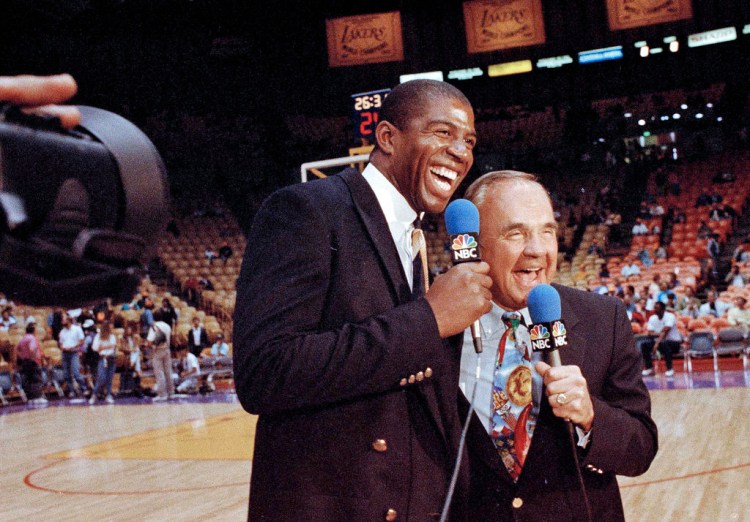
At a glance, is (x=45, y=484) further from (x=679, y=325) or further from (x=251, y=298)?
(x=679, y=325)

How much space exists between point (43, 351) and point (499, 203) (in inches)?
556

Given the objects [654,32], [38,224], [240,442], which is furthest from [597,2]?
[38,224]

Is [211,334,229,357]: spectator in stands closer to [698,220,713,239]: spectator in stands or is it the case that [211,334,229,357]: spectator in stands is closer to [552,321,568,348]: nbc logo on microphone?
[698,220,713,239]: spectator in stands

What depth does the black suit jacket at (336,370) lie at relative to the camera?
1377 millimetres

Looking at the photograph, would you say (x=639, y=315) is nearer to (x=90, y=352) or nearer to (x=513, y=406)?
(x=90, y=352)

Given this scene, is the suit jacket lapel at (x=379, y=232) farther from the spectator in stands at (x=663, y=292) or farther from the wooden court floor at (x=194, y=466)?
the spectator in stands at (x=663, y=292)

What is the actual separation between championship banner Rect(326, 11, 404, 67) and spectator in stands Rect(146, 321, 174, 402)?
7680mm

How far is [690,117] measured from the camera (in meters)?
24.7

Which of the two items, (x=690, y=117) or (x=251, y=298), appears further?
(x=690, y=117)

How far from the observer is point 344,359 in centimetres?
136

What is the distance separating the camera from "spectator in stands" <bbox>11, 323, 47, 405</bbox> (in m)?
12.7

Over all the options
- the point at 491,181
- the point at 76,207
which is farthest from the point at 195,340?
the point at 76,207

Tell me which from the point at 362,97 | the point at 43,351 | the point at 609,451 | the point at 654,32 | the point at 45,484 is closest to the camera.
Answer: the point at 609,451

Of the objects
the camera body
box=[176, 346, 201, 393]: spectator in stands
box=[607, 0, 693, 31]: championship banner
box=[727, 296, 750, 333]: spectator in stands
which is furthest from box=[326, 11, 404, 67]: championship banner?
the camera body
